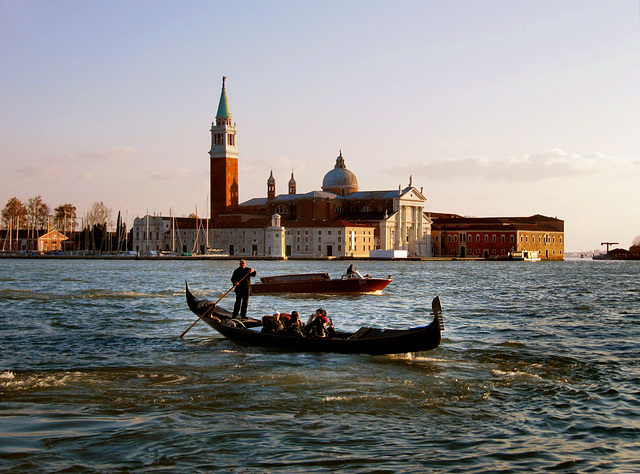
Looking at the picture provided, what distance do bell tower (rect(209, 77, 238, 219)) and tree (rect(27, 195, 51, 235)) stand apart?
26.6 m

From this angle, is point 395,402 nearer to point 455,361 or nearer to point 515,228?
point 455,361

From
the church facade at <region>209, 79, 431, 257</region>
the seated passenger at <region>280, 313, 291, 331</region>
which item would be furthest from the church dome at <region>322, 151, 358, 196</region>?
the seated passenger at <region>280, 313, 291, 331</region>

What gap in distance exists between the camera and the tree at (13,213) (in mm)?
113875

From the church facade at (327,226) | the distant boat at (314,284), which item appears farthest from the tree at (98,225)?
the distant boat at (314,284)

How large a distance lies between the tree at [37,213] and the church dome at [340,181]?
137 ft

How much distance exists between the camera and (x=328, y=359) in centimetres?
1309

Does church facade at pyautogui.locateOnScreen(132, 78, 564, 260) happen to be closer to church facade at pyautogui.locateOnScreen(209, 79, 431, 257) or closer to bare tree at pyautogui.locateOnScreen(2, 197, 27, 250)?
church facade at pyautogui.locateOnScreen(209, 79, 431, 257)

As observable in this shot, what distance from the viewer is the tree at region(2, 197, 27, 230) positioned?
113875 millimetres

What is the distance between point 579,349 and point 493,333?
113 inches

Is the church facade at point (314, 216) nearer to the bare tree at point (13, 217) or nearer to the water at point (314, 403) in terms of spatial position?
the bare tree at point (13, 217)

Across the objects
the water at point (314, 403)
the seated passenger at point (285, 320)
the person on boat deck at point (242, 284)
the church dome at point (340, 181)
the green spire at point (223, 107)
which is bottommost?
the water at point (314, 403)

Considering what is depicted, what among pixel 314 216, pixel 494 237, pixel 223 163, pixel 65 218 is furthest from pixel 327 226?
pixel 65 218

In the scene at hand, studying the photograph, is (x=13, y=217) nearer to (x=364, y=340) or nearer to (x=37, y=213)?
(x=37, y=213)

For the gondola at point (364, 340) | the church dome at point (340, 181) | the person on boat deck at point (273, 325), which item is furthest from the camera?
the church dome at point (340, 181)
